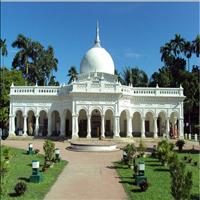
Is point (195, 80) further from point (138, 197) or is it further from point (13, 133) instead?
point (138, 197)

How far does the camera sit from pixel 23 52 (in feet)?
187

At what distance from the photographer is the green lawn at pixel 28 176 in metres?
12.4

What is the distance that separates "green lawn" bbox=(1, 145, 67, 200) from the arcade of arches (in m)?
18.0

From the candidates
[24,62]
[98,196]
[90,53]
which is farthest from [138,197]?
[24,62]

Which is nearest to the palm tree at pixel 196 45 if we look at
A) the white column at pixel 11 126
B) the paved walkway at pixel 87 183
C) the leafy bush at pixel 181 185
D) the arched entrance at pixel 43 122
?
the arched entrance at pixel 43 122

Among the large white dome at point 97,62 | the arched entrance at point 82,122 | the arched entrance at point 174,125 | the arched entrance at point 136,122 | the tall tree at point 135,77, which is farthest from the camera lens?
the tall tree at point 135,77

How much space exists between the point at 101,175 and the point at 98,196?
4375 millimetres

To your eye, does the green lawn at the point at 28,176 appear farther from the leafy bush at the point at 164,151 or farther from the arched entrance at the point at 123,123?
the arched entrance at the point at 123,123

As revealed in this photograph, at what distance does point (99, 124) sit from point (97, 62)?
8540 mm

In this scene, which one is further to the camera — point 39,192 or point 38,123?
point 38,123

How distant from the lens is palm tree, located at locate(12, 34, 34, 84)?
57062mm

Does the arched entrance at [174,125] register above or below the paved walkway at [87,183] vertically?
above

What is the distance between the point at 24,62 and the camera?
57.5 metres

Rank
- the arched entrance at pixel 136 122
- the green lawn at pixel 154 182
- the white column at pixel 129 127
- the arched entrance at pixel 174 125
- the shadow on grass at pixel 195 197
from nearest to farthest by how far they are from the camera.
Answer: the shadow on grass at pixel 195 197 → the green lawn at pixel 154 182 → the white column at pixel 129 127 → the arched entrance at pixel 174 125 → the arched entrance at pixel 136 122
